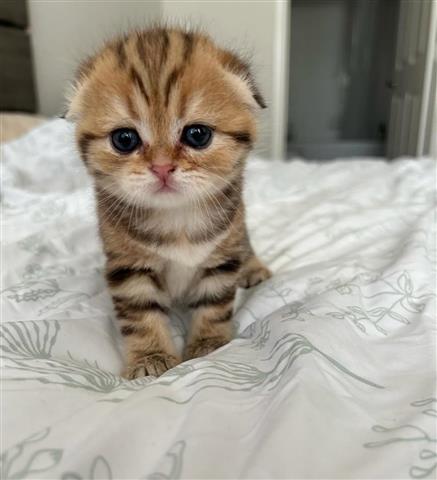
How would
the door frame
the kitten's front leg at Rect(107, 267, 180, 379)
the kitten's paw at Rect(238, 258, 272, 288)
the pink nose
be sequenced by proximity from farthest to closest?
the door frame < the kitten's paw at Rect(238, 258, 272, 288) < the kitten's front leg at Rect(107, 267, 180, 379) < the pink nose

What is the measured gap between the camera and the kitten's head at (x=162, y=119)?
0.62 meters

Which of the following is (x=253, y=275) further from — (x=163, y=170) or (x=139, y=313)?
(x=163, y=170)

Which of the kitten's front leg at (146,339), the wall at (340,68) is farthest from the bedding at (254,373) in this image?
the wall at (340,68)

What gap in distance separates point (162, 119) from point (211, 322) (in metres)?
0.34

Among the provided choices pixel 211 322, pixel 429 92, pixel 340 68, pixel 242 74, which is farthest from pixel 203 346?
pixel 340 68

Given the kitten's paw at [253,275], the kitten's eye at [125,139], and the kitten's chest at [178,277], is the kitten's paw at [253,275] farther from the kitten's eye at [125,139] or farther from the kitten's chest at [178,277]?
the kitten's eye at [125,139]

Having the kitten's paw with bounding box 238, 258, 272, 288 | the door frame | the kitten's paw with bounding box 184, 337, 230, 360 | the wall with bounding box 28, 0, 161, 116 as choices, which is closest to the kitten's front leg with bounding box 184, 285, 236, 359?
the kitten's paw with bounding box 184, 337, 230, 360

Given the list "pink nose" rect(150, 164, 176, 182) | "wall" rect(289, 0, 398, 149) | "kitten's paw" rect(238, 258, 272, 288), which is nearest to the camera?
"pink nose" rect(150, 164, 176, 182)

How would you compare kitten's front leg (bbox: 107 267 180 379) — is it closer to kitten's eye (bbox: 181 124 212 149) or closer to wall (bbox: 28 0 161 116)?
kitten's eye (bbox: 181 124 212 149)

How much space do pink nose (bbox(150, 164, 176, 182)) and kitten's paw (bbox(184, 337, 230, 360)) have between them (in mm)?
273

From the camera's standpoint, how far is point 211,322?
779 mm

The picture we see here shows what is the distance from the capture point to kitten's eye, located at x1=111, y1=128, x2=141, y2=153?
0.64 metres

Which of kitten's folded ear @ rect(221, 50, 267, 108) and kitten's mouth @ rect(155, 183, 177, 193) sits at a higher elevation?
kitten's folded ear @ rect(221, 50, 267, 108)

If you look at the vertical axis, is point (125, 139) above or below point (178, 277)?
above
